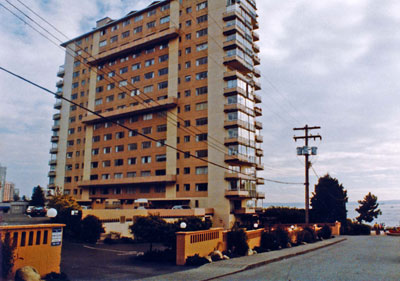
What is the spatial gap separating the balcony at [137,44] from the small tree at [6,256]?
58.5 metres

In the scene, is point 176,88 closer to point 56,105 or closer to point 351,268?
point 56,105

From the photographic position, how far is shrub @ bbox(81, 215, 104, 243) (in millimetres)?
35094

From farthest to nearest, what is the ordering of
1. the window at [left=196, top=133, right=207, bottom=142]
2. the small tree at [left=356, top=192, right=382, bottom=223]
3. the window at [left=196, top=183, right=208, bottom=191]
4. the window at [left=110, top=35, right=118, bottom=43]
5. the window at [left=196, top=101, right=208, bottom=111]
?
1. the small tree at [left=356, top=192, right=382, bottom=223]
2. the window at [left=110, top=35, right=118, bottom=43]
3. the window at [left=196, top=101, right=208, bottom=111]
4. the window at [left=196, top=133, right=207, bottom=142]
5. the window at [left=196, top=183, right=208, bottom=191]

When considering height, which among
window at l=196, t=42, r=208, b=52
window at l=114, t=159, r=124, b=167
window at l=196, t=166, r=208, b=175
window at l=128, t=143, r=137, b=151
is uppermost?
window at l=196, t=42, r=208, b=52

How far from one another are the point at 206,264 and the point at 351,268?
732cm

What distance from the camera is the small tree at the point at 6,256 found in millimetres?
11719

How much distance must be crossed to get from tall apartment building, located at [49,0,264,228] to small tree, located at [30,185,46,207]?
7238 millimetres

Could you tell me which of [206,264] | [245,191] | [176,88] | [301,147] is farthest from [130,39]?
[206,264]

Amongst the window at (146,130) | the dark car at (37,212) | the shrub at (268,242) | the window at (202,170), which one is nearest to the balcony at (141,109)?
the window at (146,130)

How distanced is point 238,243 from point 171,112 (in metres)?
43.9

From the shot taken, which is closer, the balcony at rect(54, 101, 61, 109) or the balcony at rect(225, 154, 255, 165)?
the balcony at rect(225, 154, 255, 165)

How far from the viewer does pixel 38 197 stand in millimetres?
86875

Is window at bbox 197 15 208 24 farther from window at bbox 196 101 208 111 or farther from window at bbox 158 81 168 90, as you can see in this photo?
window at bbox 196 101 208 111

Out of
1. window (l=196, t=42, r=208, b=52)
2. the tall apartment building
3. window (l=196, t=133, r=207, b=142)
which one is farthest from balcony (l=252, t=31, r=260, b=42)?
window (l=196, t=133, r=207, b=142)
